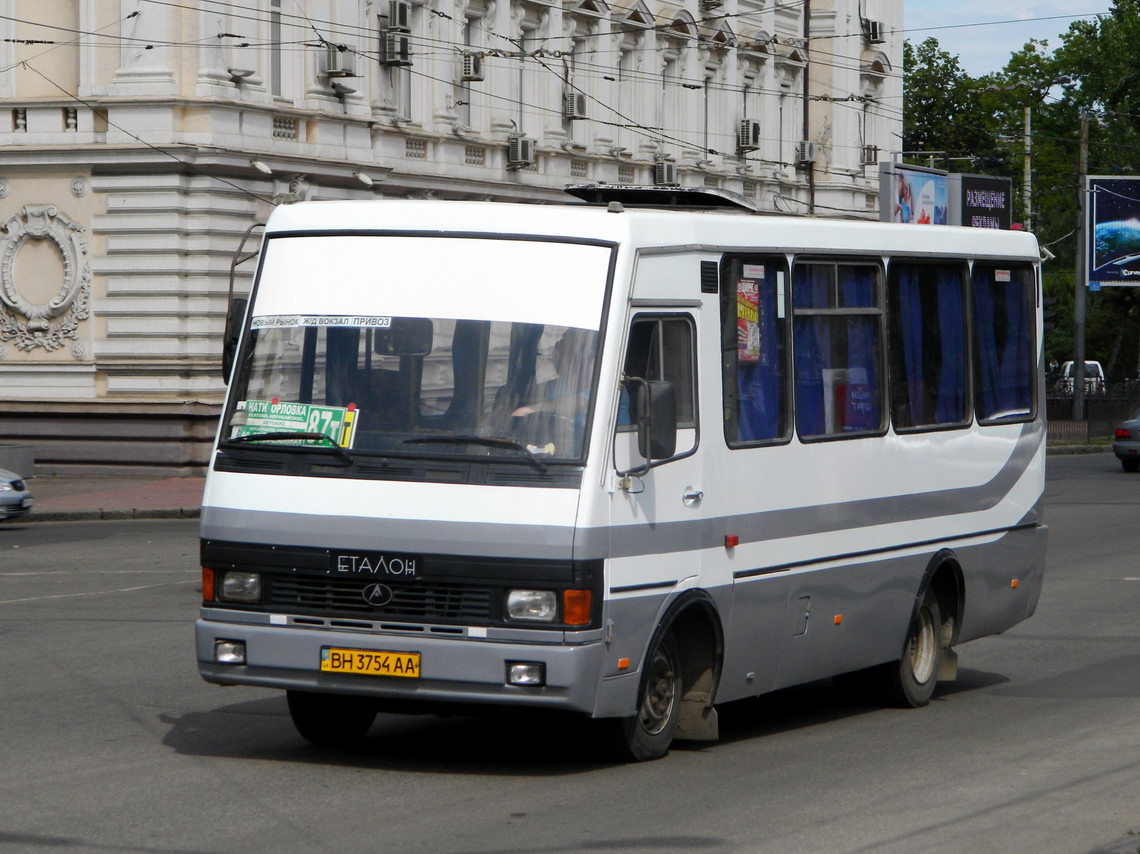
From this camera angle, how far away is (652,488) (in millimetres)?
8789

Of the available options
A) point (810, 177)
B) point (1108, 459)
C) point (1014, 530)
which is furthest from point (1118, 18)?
point (1014, 530)

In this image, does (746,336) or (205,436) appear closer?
(746,336)

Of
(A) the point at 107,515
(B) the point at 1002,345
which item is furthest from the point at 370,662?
(A) the point at 107,515

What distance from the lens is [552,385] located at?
8.59 metres

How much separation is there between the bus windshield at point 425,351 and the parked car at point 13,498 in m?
16.4

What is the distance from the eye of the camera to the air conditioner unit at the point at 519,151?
3906cm

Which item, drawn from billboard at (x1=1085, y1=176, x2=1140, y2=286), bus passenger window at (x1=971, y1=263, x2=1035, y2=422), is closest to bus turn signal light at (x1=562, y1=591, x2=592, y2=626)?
bus passenger window at (x1=971, y1=263, x2=1035, y2=422)

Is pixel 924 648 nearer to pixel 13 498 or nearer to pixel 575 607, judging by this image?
pixel 575 607

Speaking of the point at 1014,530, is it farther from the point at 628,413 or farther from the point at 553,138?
the point at 553,138

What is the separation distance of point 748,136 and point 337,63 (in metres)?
17.3

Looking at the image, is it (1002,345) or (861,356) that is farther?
(1002,345)

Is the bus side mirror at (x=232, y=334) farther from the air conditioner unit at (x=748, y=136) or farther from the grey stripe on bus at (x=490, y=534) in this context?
the air conditioner unit at (x=748, y=136)

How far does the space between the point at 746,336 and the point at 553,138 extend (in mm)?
32200

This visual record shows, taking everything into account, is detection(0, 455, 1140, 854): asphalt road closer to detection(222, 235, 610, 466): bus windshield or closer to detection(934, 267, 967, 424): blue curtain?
detection(222, 235, 610, 466): bus windshield
